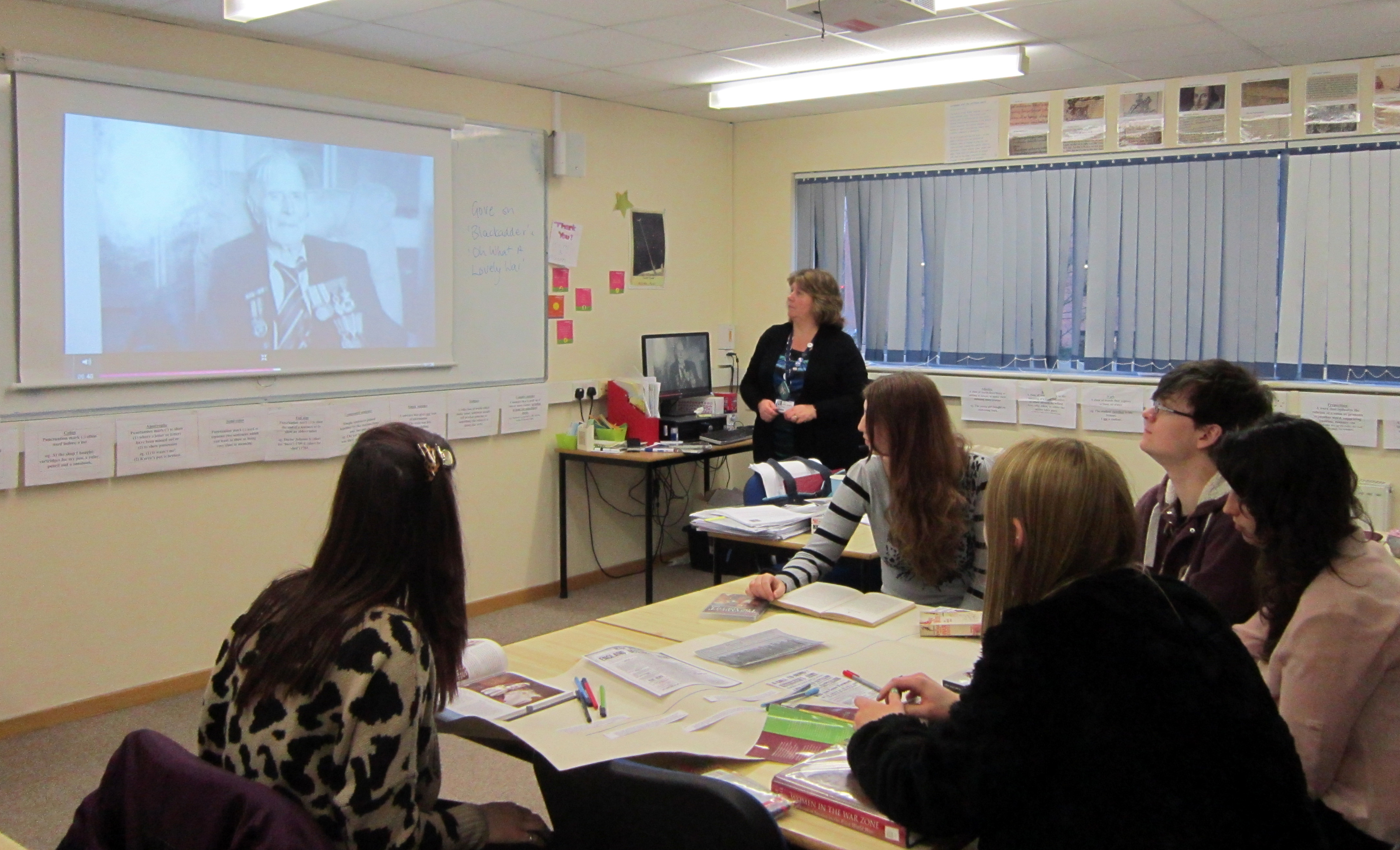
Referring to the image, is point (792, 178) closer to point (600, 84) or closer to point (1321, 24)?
point (600, 84)

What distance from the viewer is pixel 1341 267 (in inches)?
181

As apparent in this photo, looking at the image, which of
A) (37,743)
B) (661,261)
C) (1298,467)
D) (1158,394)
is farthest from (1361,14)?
(37,743)

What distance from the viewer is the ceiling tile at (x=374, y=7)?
11.9ft

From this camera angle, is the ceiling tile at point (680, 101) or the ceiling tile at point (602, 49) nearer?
the ceiling tile at point (602, 49)

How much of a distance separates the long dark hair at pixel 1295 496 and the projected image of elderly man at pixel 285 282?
11.4 feet

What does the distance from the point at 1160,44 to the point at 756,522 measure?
99.2 inches

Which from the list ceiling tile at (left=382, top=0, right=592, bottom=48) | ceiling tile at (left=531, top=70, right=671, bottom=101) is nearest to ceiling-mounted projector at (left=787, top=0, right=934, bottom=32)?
ceiling tile at (left=382, top=0, right=592, bottom=48)

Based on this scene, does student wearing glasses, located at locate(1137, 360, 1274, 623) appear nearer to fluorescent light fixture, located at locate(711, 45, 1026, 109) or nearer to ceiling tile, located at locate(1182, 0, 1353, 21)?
ceiling tile, located at locate(1182, 0, 1353, 21)

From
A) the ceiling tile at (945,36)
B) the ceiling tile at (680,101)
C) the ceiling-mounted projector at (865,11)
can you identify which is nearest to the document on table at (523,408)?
the ceiling tile at (680,101)

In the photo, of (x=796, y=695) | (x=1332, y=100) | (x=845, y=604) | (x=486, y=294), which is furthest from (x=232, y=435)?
(x=1332, y=100)

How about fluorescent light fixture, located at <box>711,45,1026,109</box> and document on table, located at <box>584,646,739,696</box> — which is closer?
document on table, located at <box>584,646,739,696</box>

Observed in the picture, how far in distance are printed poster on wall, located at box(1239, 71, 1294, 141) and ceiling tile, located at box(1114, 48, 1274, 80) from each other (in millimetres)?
62

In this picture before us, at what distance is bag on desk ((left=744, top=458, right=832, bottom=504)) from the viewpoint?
13.0ft

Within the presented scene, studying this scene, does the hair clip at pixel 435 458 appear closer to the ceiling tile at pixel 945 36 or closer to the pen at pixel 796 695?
the pen at pixel 796 695
